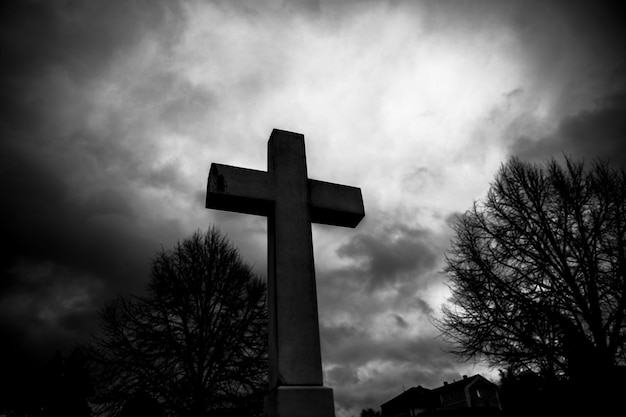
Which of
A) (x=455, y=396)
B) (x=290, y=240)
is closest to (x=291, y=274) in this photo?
(x=290, y=240)

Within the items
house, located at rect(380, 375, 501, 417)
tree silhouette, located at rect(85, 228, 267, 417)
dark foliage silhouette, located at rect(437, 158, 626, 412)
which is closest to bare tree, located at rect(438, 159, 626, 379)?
dark foliage silhouette, located at rect(437, 158, 626, 412)

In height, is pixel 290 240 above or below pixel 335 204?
below

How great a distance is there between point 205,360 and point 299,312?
31.5 ft

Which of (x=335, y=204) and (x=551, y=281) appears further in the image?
(x=551, y=281)

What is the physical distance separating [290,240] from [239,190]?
58cm

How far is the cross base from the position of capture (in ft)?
7.31

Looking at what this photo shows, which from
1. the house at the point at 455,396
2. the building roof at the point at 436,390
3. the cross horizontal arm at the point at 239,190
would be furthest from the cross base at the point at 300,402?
the building roof at the point at 436,390

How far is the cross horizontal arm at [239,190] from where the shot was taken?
9.71ft

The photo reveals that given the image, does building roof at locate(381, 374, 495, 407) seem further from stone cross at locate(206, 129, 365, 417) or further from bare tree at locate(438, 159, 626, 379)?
stone cross at locate(206, 129, 365, 417)

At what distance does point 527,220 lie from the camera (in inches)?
408

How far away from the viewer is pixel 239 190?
2994mm

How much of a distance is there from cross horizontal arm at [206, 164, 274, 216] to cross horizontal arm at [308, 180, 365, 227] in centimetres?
40

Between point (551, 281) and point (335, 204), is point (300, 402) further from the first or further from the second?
point (551, 281)

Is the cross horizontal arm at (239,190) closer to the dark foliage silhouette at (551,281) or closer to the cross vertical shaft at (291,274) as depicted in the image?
the cross vertical shaft at (291,274)
